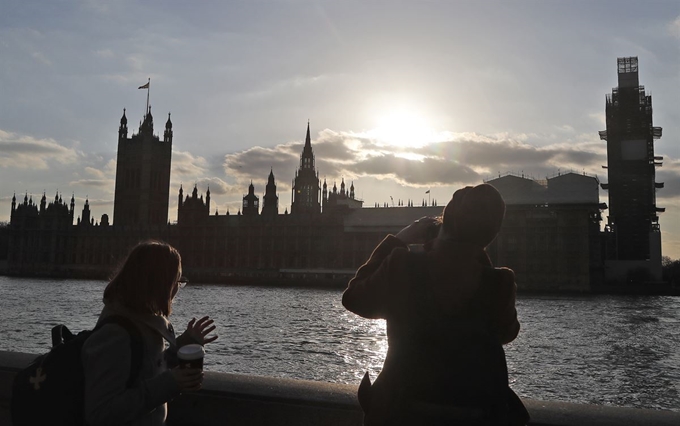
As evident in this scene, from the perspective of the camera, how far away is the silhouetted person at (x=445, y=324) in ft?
5.26

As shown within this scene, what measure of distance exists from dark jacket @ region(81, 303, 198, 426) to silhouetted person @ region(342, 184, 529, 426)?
24.5 inches

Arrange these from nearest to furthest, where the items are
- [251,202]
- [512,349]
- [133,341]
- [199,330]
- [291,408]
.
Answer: [133,341]
[199,330]
[291,408]
[512,349]
[251,202]

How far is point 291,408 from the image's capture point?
2.50m

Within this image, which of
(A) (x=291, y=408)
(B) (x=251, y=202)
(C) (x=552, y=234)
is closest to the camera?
(A) (x=291, y=408)

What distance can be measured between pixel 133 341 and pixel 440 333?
90cm

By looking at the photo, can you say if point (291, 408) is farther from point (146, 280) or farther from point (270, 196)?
point (270, 196)

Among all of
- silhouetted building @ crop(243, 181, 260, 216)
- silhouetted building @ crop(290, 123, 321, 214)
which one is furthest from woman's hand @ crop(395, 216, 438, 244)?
silhouetted building @ crop(290, 123, 321, 214)

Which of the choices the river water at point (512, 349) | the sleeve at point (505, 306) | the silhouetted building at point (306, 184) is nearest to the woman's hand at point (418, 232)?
the sleeve at point (505, 306)

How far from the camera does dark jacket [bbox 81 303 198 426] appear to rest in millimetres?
1674

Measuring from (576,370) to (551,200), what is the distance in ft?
162

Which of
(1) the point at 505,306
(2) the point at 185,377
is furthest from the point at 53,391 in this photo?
(1) the point at 505,306

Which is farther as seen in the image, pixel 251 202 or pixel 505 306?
pixel 251 202

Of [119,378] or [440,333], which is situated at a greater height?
[440,333]

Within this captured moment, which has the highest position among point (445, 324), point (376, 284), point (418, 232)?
point (418, 232)
